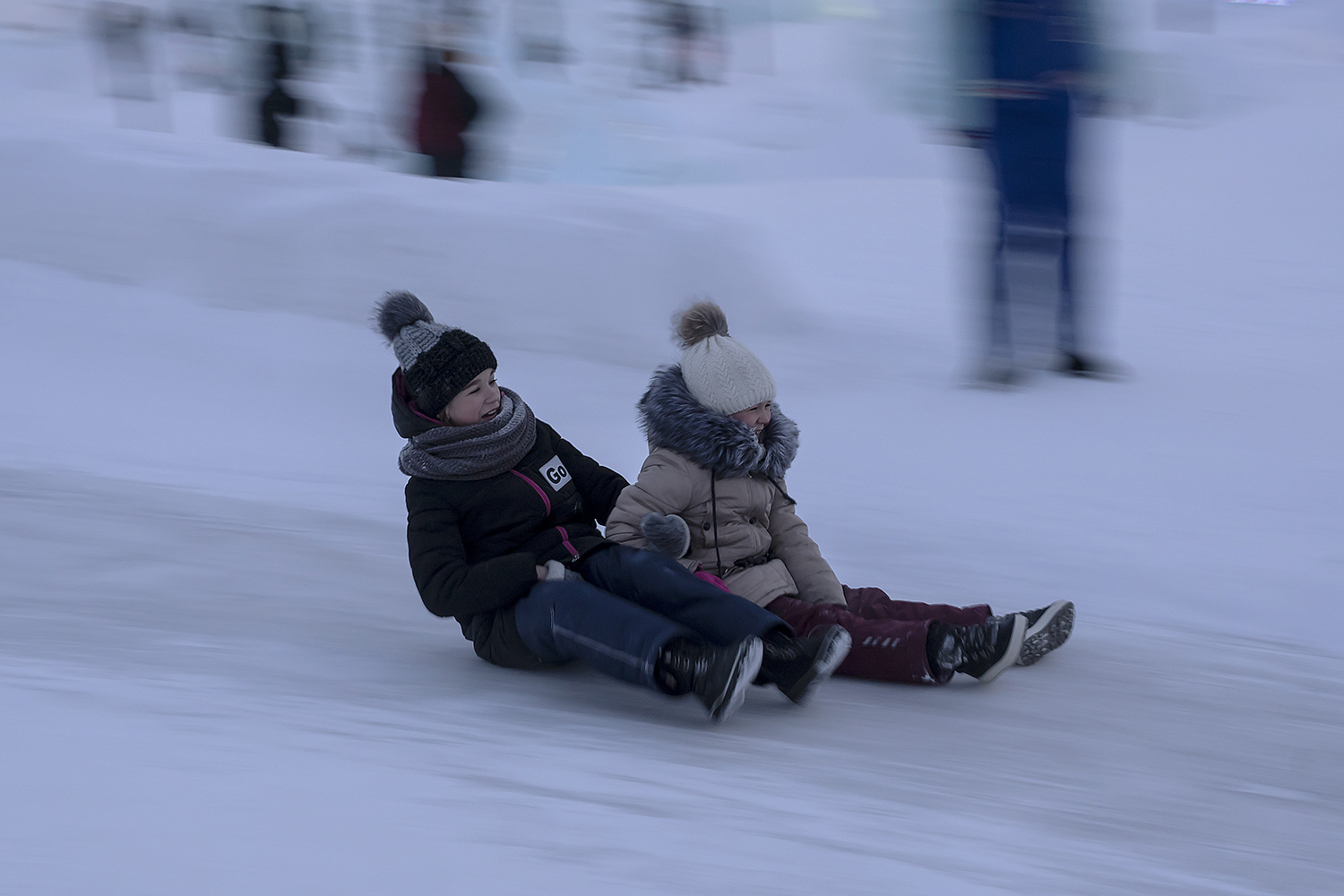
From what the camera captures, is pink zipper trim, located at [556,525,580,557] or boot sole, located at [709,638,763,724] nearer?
boot sole, located at [709,638,763,724]

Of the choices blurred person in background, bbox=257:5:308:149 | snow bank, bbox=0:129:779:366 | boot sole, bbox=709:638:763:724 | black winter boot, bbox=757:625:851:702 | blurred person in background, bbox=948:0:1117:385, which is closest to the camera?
boot sole, bbox=709:638:763:724

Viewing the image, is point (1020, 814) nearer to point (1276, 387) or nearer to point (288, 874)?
point (288, 874)

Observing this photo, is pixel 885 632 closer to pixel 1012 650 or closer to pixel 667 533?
pixel 1012 650

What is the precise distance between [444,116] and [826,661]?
4328 millimetres

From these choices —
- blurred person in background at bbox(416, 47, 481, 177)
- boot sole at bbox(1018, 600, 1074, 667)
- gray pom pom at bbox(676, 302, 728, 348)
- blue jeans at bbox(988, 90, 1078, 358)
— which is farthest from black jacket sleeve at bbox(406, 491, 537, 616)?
blurred person in background at bbox(416, 47, 481, 177)

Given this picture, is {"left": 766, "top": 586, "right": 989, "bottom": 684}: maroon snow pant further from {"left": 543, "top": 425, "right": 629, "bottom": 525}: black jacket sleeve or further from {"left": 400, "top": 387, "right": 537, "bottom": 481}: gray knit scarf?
{"left": 400, "top": 387, "right": 537, "bottom": 481}: gray knit scarf

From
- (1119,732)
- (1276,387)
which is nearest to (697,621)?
(1119,732)

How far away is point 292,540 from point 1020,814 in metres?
1.86

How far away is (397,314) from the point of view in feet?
7.69

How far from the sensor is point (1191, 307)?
5.23 meters

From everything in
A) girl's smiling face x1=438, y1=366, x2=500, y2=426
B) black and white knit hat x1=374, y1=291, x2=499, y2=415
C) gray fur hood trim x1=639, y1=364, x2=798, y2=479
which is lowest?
gray fur hood trim x1=639, y1=364, x2=798, y2=479

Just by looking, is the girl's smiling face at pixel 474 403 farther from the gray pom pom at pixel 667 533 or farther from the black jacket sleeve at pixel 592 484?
the gray pom pom at pixel 667 533

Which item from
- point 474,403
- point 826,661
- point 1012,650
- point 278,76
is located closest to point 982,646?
point 1012,650

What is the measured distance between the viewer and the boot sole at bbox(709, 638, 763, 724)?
6.23ft
